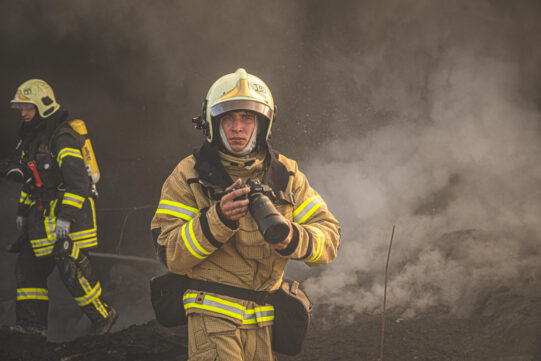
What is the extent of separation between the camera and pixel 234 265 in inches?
87.6

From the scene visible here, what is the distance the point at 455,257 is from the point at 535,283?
2.89ft

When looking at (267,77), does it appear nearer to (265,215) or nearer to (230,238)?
(230,238)

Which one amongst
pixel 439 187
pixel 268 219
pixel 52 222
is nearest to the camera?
pixel 268 219

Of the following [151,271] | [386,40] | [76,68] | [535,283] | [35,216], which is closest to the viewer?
[535,283]

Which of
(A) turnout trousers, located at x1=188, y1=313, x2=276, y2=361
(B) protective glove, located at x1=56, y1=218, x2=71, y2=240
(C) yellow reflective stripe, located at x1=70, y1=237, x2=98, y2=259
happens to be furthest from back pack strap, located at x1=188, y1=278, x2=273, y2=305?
(C) yellow reflective stripe, located at x1=70, y1=237, x2=98, y2=259

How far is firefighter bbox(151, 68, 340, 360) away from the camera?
2070mm

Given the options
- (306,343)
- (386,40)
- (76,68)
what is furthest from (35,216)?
(386,40)

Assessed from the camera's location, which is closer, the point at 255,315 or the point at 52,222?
the point at 255,315

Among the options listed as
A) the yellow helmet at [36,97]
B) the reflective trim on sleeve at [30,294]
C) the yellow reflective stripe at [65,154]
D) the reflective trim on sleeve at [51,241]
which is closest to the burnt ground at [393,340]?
the reflective trim on sleeve at [30,294]

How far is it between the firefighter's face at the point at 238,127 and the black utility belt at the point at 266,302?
0.66 meters

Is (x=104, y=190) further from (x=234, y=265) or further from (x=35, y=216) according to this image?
(x=234, y=265)

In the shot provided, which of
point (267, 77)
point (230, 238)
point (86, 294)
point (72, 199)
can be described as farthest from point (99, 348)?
point (267, 77)

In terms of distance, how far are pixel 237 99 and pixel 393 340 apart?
Result: 256 centimetres

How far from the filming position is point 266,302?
2.28 meters
